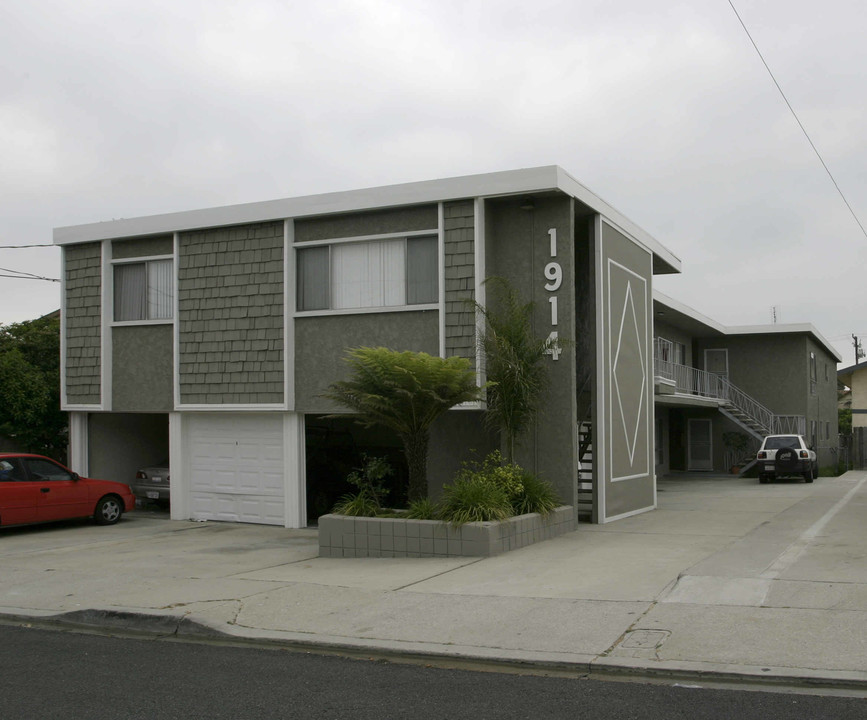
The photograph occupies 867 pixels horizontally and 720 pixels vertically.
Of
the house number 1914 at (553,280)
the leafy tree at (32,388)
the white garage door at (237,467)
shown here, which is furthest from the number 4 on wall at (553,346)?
the leafy tree at (32,388)

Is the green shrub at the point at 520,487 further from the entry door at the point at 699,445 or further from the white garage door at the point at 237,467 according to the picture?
the entry door at the point at 699,445

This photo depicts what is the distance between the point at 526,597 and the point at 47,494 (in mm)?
10053

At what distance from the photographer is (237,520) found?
1752 centimetres

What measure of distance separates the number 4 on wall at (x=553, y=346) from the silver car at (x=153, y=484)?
871 centimetres

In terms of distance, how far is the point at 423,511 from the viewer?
42.3 ft

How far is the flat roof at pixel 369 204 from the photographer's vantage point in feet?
49.0

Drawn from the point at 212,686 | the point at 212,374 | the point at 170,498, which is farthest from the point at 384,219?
the point at 212,686

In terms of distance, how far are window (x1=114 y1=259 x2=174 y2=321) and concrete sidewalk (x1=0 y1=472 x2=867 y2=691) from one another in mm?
4876

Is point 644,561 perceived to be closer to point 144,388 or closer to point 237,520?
point 237,520

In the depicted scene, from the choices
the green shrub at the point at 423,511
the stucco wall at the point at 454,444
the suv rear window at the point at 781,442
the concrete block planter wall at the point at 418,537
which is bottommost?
the concrete block planter wall at the point at 418,537

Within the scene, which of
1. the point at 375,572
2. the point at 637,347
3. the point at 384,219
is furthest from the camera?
the point at 637,347

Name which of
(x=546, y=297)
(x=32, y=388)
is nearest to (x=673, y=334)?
(x=546, y=297)

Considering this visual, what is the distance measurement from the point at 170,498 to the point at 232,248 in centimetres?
517

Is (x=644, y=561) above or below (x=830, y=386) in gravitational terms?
below
